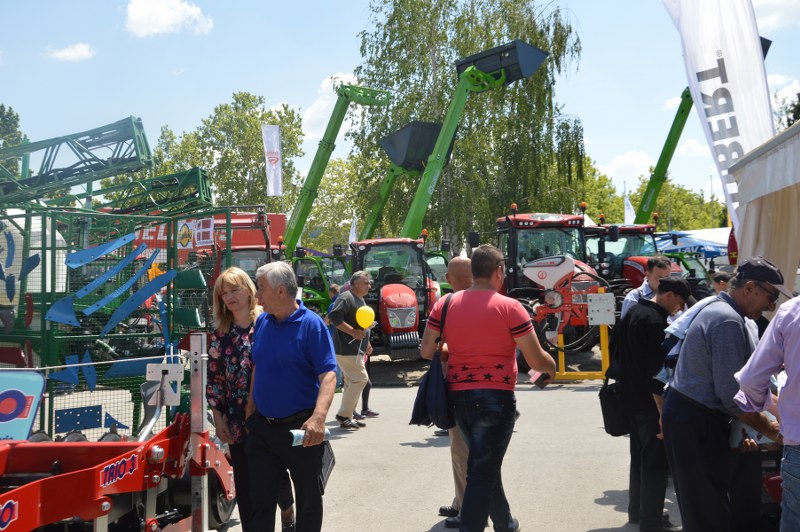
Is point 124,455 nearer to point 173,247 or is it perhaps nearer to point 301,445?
point 301,445

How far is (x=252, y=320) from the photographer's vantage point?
15.6ft

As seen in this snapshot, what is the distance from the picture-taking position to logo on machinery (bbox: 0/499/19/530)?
3293 mm

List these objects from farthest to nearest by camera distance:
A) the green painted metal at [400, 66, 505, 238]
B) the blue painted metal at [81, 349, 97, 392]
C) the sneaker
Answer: the green painted metal at [400, 66, 505, 238] → the sneaker → the blue painted metal at [81, 349, 97, 392]

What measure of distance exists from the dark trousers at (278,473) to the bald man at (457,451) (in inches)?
54.5

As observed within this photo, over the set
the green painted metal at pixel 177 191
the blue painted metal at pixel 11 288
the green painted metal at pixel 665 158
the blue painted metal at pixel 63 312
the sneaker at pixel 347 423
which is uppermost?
the green painted metal at pixel 665 158

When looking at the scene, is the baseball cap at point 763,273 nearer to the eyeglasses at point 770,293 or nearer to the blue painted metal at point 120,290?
the eyeglasses at point 770,293

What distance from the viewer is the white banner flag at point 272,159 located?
2642 cm

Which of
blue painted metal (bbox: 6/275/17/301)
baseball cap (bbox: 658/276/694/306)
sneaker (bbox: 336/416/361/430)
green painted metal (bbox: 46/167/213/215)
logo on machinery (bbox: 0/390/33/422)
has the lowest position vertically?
sneaker (bbox: 336/416/361/430)

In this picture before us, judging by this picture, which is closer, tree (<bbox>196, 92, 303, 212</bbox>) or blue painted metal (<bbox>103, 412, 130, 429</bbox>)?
blue painted metal (<bbox>103, 412, 130, 429</bbox>)

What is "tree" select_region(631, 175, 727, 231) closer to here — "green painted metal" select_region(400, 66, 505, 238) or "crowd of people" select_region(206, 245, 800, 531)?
"green painted metal" select_region(400, 66, 505, 238)

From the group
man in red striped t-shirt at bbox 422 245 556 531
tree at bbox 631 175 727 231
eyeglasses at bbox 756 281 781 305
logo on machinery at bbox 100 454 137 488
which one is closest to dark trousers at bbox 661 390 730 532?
eyeglasses at bbox 756 281 781 305

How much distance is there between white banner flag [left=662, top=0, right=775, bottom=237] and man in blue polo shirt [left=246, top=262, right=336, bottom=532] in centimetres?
505

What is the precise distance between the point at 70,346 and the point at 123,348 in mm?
699

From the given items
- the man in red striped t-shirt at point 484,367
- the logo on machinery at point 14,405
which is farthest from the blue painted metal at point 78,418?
the man in red striped t-shirt at point 484,367
